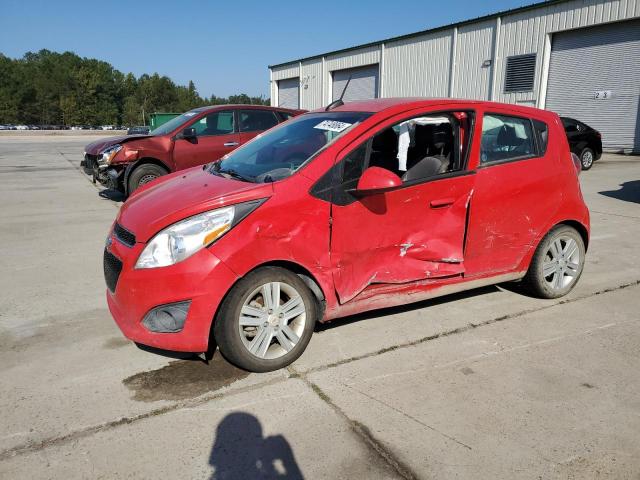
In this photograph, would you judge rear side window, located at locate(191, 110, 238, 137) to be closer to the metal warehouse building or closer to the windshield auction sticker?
the windshield auction sticker

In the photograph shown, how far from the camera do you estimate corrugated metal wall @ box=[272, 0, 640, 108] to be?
1947 centimetres

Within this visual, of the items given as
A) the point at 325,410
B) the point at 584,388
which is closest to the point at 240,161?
the point at 325,410

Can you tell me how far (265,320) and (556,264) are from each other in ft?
9.00

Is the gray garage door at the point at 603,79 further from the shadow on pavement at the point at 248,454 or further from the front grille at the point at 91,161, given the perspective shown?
the shadow on pavement at the point at 248,454

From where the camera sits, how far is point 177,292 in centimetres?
282

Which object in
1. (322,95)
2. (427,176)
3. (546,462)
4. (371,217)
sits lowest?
(546,462)

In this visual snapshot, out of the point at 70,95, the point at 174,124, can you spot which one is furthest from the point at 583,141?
the point at 70,95

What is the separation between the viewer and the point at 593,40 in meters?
19.5

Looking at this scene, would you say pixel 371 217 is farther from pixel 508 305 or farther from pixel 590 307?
pixel 590 307

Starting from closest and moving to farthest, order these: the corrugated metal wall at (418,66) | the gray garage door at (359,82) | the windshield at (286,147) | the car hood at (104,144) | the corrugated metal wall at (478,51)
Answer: the windshield at (286,147), the car hood at (104,144), the corrugated metal wall at (478,51), the corrugated metal wall at (418,66), the gray garage door at (359,82)

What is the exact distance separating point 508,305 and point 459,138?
154 cm

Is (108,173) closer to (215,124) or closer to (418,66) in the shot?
(215,124)

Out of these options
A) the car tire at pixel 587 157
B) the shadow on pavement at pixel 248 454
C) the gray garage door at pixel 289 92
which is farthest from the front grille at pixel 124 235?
the gray garage door at pixel 289 92

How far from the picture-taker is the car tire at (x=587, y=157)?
602 inches
